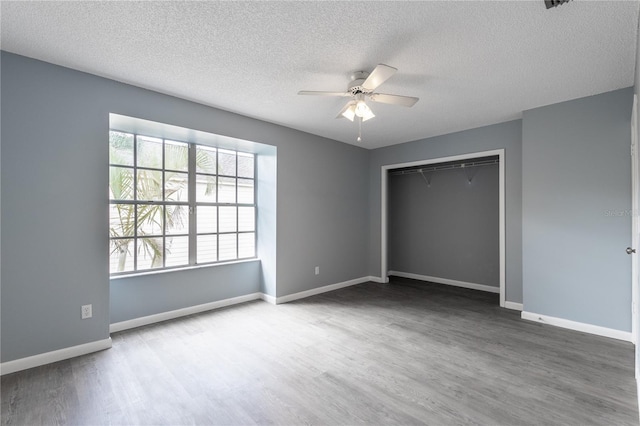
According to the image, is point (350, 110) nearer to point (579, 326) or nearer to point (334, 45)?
point (334, 45)

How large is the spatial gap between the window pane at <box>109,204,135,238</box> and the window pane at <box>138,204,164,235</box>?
84 millimetres

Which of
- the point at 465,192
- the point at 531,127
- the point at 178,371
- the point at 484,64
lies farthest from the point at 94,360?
the point at 465,192

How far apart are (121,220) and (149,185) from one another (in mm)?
503

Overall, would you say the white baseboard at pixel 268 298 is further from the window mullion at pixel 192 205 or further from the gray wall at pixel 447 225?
the gray wall at pixel 447 225

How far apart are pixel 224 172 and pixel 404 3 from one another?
3216 millimetres

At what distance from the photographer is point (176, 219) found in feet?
12.7

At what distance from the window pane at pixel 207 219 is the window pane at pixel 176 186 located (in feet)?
0.85

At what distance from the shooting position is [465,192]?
548 centimetres

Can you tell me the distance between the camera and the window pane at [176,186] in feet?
12.5

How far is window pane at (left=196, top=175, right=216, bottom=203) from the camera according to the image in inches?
161

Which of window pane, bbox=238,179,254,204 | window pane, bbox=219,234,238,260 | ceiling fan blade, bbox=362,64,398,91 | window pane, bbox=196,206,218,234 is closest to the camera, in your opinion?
ceiling fan blade, bbox=362,64,398,91

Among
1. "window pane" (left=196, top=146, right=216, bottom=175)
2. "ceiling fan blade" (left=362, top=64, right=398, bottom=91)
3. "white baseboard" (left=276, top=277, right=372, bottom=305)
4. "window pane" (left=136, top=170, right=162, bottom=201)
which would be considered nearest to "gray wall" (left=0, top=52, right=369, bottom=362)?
"window pane" (left=196, top=146, right=216, bottom=175)

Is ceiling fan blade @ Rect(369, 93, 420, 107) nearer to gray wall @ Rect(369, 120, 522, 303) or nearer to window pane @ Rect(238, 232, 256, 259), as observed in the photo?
gray wall @ Rect(369, 120, 522, 303)

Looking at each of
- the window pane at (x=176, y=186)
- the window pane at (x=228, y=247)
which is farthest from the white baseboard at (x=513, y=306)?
the window pane at (x=176, y=186)
